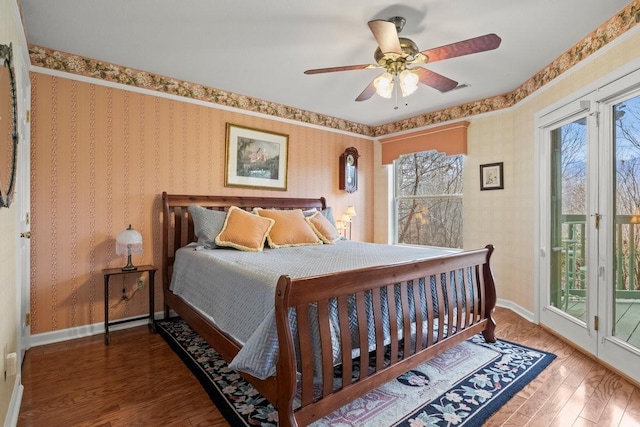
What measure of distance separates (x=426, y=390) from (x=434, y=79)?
82.9 inches

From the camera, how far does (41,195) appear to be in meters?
2.67

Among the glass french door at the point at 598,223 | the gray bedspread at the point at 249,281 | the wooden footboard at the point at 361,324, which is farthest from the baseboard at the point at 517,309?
the gray bedspread at the point at 249,281

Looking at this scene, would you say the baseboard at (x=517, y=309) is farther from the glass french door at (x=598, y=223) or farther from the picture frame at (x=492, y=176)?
the picture frame at (x=492, y=176)

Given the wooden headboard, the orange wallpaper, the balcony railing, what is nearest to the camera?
the balcony railing

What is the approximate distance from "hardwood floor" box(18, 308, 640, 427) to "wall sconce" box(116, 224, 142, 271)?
2.27ft

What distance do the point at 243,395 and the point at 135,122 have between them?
8.64 ft

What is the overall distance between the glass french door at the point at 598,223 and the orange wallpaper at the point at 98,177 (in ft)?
11.0

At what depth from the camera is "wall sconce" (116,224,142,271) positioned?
9.03 feet

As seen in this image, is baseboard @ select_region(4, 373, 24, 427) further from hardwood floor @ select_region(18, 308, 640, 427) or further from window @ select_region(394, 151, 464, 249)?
window @ select_region(394, 151, 464, 249)

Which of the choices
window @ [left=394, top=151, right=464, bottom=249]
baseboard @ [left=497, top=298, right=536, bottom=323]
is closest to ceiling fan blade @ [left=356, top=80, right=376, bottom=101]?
window @ [left=394, top=151, right=464, bottom=249]

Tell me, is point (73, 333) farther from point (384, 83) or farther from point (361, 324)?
point (384, 83)

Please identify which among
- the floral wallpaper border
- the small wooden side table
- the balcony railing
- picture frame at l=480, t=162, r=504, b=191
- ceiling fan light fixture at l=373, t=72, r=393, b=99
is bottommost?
the small wooden side table

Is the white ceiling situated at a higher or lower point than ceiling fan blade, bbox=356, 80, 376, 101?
higher

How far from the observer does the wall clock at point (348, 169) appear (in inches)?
186
